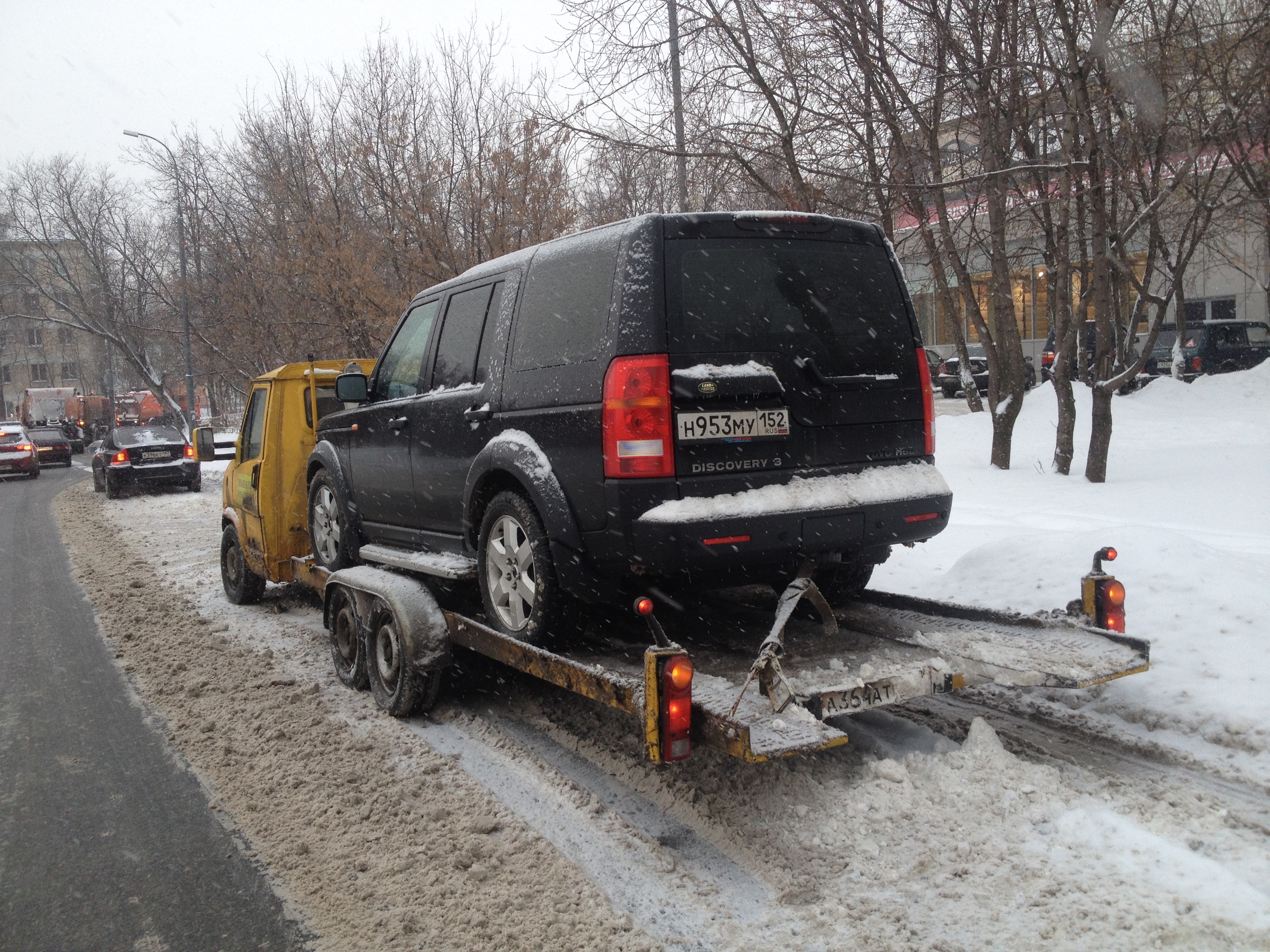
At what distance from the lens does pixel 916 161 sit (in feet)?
39.2

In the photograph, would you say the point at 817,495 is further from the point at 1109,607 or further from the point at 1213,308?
the point at 1213,308

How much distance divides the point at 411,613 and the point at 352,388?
1.67m

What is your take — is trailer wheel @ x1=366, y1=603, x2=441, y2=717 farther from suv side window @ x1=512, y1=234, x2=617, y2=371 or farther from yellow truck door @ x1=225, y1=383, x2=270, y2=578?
yellow truck door @ x1=225, y1=383, x2=270, y2=578

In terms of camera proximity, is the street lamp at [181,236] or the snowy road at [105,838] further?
the street lamp at [181,236]

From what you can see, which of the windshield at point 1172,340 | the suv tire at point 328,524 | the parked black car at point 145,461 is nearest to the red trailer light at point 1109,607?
the suv tire at point 328,524

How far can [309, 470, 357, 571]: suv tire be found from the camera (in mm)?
6648

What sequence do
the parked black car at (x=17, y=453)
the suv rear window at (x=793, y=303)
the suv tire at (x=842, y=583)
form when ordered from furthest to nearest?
the parked black car at (x=17, y=453)
the suv tire at (x=842, y=583)
the suv rear window at (x=793, y=303)

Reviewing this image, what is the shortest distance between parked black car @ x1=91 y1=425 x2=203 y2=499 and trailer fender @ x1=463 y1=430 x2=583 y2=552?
17.6m

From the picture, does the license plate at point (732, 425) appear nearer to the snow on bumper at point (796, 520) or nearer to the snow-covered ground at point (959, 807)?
the snow on bumper at point (796, 520)

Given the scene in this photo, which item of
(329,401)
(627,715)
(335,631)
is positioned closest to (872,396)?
(627,715)

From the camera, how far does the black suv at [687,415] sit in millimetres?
3896

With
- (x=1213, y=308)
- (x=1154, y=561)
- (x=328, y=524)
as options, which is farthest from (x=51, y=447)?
(x=1213, y=308)

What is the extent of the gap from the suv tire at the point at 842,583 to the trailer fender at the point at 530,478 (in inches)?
67.3

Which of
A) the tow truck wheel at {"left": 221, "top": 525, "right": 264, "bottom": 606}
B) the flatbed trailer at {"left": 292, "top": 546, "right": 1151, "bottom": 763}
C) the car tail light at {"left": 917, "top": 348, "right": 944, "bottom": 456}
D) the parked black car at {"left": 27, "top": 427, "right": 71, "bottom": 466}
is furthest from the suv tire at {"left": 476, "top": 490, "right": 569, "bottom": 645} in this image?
the parked black car at {"left": 27, "top": 427, "right": 71, "bottom": 466}
